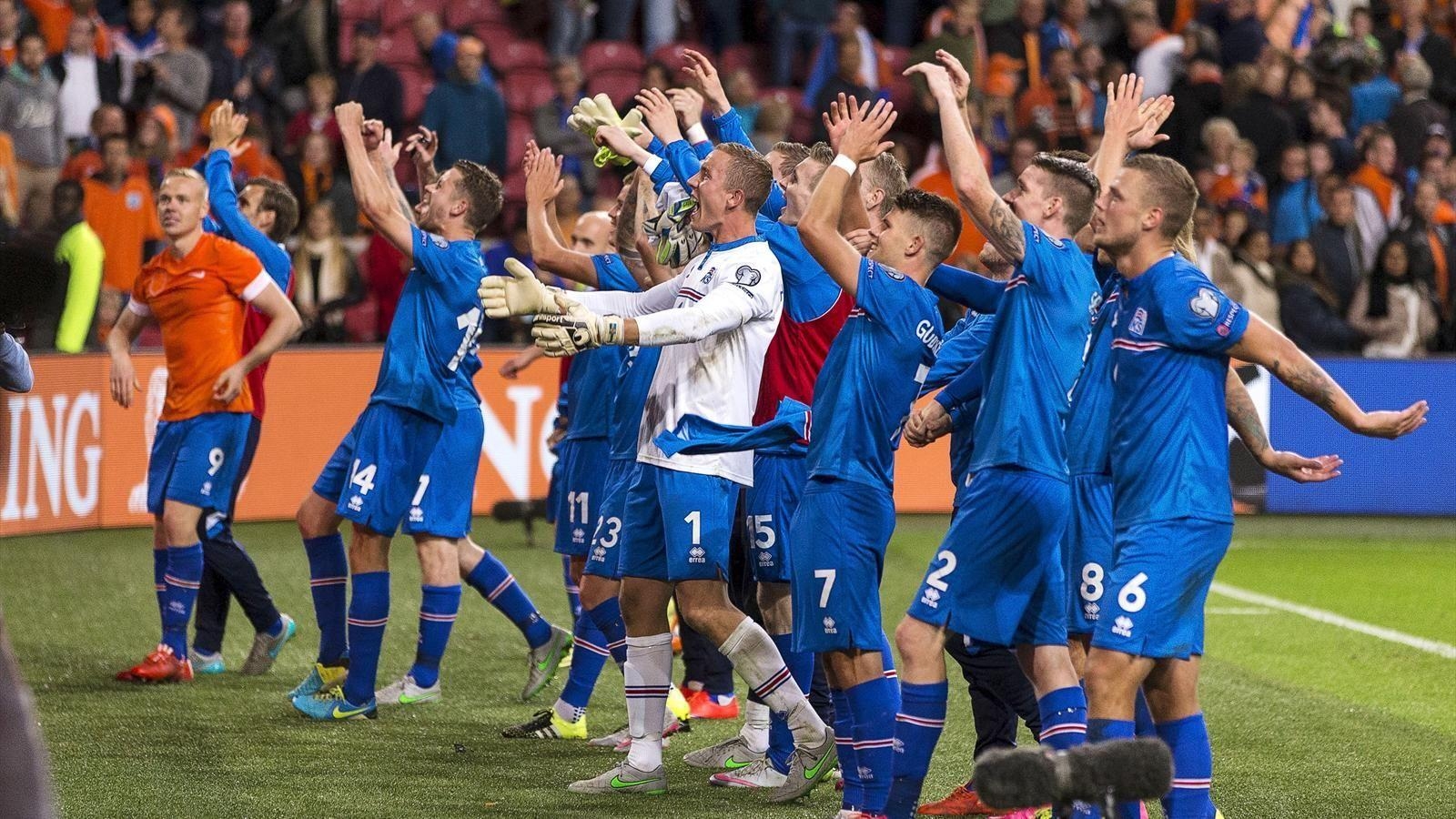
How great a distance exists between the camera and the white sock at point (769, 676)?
6164 millimetres

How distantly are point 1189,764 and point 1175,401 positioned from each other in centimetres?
100

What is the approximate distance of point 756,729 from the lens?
22.6 ft

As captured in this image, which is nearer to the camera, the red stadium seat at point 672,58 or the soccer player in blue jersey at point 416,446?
the soccer player in blue jersey at point 416,446

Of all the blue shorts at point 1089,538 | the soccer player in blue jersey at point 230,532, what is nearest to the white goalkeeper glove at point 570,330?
the blue shorts at point 1089,538

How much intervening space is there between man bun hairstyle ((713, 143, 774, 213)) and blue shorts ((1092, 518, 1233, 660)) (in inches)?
70.4

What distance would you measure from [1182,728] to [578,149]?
12.5 m

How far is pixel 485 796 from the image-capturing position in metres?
6.32

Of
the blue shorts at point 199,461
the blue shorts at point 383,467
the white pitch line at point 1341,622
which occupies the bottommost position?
the white pitch line at point 1341,622

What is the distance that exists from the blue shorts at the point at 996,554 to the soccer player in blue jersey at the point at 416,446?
284 centimetres

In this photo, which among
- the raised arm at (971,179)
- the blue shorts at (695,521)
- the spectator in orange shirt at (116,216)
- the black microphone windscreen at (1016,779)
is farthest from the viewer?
the spectator in orange shirt at (116,216)

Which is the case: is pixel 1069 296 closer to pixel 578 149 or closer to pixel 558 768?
pixel 558 768

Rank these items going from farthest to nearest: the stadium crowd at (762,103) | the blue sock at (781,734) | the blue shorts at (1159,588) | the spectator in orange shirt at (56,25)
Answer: the spectator in orange shirt at (56,25), the stadium crowd at (762,103), the blue sock at (781,734), the blue shorts at (1159,588)

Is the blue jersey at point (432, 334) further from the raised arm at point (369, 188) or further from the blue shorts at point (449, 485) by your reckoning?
the raised arm at point (369, 188)

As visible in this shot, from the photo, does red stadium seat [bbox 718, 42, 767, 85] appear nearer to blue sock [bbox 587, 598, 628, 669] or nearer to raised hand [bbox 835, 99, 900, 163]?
blue sock [bbox 587, 598, 628, 669]
